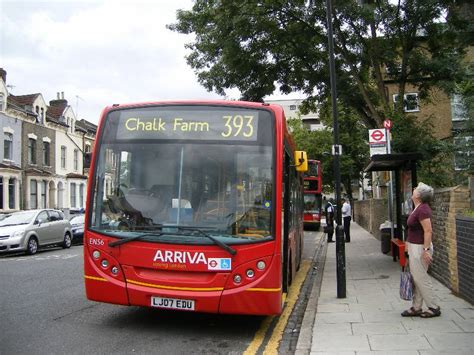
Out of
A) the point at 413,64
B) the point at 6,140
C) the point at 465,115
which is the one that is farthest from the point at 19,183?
the point at 465,115

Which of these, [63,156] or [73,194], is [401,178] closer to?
[63,156]

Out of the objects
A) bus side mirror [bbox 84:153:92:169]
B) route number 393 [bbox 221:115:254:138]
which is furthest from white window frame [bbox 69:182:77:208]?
route number 393 [bbox 221:115:254:138]

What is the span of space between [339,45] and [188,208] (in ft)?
34.1

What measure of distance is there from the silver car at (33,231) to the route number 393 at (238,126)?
40.8 feet

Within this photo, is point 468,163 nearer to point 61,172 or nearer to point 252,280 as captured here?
point 252,280

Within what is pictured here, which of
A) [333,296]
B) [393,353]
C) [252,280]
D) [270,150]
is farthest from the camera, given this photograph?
[333,296]

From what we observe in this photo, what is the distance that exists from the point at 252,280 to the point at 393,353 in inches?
66.4

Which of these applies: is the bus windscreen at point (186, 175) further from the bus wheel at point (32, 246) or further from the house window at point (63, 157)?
the house window at point (63, 157)

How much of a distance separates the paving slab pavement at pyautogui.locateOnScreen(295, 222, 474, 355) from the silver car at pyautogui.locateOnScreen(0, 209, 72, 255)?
1094cm

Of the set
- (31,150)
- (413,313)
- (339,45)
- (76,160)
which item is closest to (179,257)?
(413,313)

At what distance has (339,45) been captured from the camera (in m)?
14.8

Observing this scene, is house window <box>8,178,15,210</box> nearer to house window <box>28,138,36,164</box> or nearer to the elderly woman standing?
house window <box>28,138,36,164</box>

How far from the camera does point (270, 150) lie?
20.4ft

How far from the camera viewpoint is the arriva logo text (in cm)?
578
